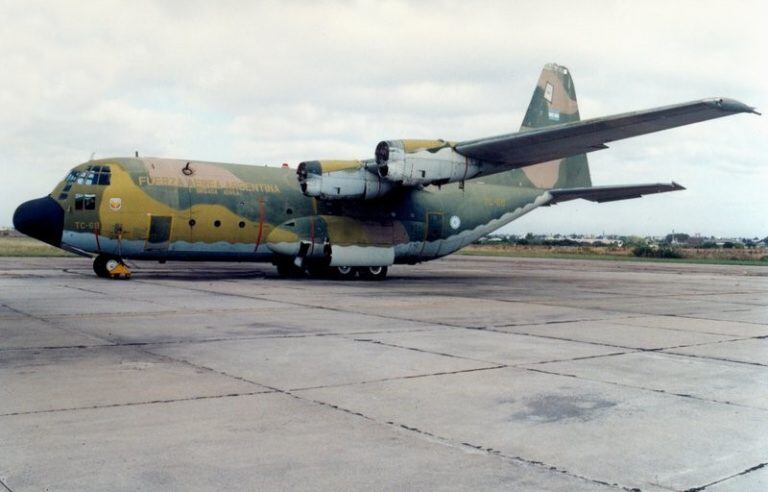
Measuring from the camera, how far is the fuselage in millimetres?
19094

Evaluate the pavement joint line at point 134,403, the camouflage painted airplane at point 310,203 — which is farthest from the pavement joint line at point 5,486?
the camouflage painted airplane at point 310,203

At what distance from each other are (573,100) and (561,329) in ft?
59.1

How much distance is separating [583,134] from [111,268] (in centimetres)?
1414

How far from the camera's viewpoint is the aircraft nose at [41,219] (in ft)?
61.4

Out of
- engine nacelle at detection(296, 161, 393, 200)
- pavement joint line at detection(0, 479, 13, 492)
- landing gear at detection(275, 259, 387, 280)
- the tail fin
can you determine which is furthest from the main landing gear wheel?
pavement joint line at detection(0, 479, 13, 492)

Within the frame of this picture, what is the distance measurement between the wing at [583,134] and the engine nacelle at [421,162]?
387 millimetres

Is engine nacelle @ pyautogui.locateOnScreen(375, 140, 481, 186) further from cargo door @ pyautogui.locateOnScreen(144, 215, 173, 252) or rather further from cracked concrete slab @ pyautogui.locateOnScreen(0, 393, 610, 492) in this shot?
cracked concrete slab @ pyautogui.locateOnScreen(0, 393, 610, 492)

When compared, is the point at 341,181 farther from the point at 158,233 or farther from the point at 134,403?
the point at 134,403

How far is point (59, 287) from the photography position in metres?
16.2

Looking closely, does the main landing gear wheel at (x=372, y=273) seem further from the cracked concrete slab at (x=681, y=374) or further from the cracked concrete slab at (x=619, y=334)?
the cracked concrete slab at (x=681, y=374)

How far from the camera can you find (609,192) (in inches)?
950

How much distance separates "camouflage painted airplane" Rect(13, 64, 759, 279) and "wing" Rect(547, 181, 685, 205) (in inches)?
2.7

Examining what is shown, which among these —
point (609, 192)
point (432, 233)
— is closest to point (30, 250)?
point (432, 233)

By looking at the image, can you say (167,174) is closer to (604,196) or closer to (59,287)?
(59,287)
